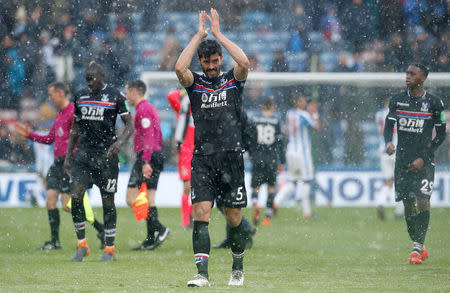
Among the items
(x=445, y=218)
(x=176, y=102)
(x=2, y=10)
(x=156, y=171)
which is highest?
(x=2, y=10)

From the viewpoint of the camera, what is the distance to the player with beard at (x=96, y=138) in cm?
927

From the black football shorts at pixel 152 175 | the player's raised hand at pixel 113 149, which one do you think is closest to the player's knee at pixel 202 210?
the player's raised hand at pixel 113 149

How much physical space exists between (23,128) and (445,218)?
29.2ft

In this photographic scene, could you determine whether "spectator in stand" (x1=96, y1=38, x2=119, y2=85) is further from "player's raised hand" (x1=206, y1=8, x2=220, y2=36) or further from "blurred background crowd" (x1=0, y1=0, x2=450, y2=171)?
"player's raised hand" (x1=206, y1=8, x2=220, y2=36)

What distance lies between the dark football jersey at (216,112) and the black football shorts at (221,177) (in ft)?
0.23

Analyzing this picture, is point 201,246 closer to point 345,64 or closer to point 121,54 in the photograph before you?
point 121,54

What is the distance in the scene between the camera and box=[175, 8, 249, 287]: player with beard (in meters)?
7.10

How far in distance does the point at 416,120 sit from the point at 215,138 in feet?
10.6

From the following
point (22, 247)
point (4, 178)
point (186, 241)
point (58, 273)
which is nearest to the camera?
point (58, 273)

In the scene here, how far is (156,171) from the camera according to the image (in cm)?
1139

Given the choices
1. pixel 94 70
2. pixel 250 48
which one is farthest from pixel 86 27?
pixel 94 70

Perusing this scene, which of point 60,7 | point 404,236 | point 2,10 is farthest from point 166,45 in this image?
point 404,236

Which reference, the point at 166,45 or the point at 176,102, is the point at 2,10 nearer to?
the point at 166,45

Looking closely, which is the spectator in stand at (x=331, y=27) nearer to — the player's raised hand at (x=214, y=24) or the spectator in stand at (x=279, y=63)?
the spectator in stand at (x=279, y=63)
